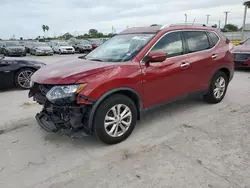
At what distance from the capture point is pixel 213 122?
424 cm

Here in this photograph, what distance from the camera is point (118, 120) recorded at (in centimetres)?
342

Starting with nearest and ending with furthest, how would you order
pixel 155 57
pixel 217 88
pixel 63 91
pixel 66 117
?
pixel 63 91
pixel 66 117
pixel 155 57
pixel 217 88

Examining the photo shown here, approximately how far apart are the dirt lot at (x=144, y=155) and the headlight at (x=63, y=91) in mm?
850

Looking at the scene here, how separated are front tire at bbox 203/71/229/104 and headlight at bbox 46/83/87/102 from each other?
3.18m

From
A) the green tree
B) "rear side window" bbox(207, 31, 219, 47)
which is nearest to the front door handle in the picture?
"rear side window" bbox(207, 31, 219, 47)

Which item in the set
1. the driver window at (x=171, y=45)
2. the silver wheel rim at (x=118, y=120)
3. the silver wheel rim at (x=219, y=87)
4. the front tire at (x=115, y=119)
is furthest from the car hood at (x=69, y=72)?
the silver wheel rim at (x=219, y=87)

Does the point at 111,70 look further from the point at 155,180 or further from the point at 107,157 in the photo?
the point at 155,180

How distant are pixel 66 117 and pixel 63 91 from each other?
0.38 metres

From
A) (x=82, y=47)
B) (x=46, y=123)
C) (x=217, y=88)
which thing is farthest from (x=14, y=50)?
(x=217, y=88)

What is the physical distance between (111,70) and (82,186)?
160 cm

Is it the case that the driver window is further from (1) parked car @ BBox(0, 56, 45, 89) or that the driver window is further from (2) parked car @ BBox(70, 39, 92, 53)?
(2) parked car @ BBox(70, 39, 92, 53)

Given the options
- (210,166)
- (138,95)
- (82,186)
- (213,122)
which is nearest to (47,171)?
(82,186)

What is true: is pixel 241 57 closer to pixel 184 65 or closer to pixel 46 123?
pixel 184 65

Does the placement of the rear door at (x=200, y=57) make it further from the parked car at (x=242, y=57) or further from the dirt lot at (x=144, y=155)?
the parked car at (x=242, y=57)
